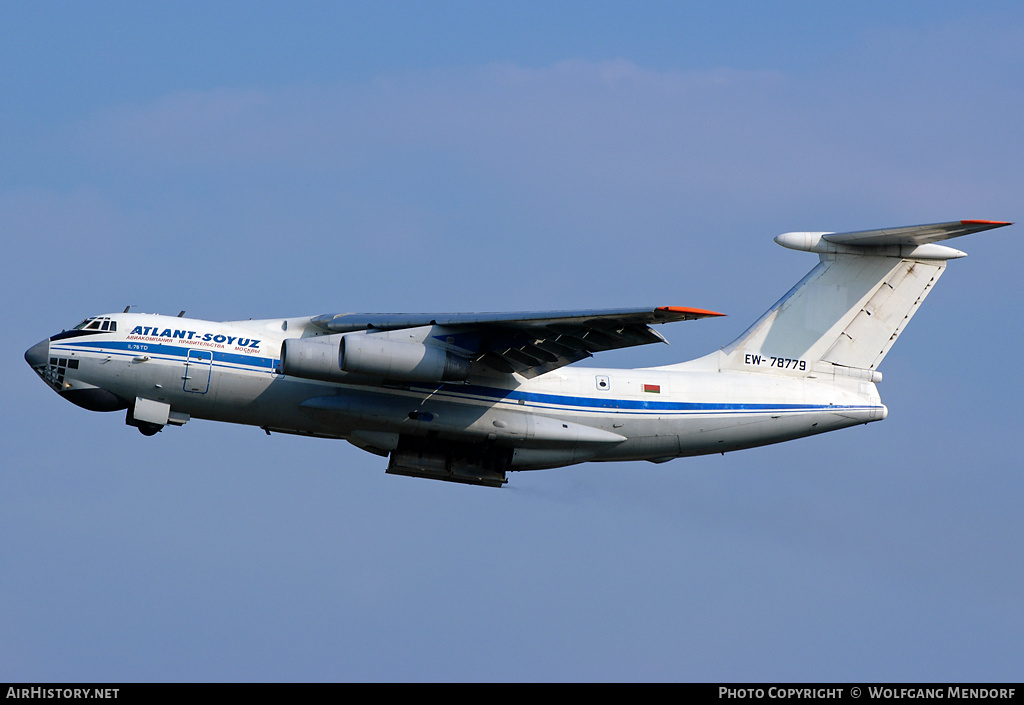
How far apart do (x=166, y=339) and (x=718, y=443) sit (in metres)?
5.84

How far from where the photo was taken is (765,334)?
16141 millimetres

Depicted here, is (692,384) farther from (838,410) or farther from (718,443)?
(838,410)

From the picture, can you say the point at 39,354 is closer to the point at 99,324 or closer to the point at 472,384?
the point at 99,324

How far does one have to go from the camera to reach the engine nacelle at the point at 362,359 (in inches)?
544

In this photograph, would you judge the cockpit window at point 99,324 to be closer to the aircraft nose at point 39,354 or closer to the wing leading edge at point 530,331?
the aircraft nose at point 39,354

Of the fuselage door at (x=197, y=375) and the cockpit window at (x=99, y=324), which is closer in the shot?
the fuselage door at (x=197, y=375)

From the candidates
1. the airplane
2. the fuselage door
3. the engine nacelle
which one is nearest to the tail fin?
the airplane

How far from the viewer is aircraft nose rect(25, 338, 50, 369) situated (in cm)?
1463

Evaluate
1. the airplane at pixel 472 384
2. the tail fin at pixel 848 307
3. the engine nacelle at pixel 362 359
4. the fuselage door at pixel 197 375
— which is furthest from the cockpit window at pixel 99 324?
the tail fin at pixel 848 307

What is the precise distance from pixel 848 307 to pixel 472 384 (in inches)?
177

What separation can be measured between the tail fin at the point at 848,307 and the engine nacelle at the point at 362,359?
3.77m

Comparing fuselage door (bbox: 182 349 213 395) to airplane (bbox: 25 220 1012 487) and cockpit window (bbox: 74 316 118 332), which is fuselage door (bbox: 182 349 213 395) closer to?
airplane (bbox: 25 220 1012 487)
